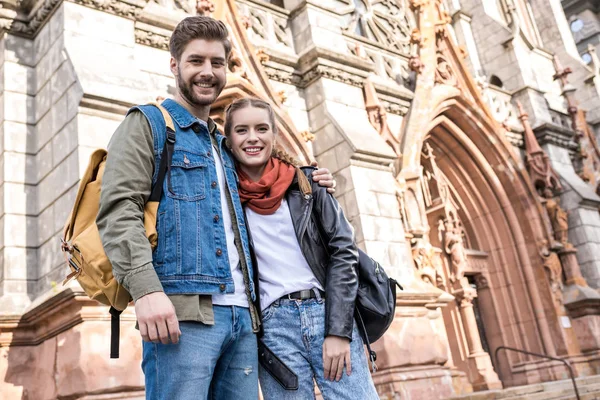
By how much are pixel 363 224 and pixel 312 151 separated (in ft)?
4.33

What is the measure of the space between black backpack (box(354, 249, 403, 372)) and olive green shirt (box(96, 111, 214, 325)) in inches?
22.1

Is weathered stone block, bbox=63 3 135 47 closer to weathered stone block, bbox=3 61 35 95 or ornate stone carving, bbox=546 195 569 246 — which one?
weathered stone block, bbox=3 61 35 95

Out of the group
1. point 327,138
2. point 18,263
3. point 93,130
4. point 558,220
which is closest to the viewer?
point 93,130

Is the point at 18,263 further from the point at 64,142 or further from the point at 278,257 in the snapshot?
the point at 278,257

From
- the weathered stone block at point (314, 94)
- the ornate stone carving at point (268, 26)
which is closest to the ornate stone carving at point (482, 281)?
the weathered stone block at point (314, 94)

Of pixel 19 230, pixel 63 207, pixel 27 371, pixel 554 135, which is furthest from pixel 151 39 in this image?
pixel 554 135

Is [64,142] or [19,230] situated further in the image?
[19,230]

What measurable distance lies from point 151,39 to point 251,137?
4898 millimetres

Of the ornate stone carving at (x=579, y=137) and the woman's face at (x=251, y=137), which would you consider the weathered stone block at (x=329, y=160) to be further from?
the ornate stone carving at (x=579, y=137)

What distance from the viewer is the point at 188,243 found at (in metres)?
1.77

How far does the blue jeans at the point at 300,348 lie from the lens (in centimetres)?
192

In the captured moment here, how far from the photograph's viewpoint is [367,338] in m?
2.02

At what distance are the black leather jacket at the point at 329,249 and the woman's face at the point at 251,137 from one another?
161 mm

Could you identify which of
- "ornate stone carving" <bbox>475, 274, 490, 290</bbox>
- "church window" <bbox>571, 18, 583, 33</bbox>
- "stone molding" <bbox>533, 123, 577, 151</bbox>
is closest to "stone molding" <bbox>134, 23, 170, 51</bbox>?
"ornate stone carving" <bbox>475, 274, 490, 290</bbox>
